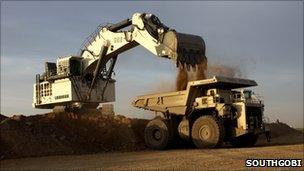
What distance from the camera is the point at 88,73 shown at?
93.9 feet

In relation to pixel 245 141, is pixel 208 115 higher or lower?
higher

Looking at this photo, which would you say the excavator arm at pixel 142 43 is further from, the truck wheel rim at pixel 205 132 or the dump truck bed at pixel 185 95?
the truck wheel rim at pixel 205 132

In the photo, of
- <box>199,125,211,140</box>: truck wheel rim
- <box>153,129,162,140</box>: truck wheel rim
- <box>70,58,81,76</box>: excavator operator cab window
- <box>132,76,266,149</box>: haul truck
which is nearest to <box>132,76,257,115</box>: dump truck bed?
<box>132,76,266,149</box>: haul truck

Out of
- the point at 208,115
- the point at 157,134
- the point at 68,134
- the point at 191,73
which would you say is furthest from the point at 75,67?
the point at 208,115

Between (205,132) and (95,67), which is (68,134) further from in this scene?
(205,132)

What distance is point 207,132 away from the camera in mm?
23391

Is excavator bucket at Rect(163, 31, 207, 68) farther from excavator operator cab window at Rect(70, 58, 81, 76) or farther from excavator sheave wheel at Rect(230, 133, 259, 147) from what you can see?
excavator operator cab window at Rect(70, 58, 81, 76)

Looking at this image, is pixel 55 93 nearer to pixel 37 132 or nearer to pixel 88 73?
pixel 88 73

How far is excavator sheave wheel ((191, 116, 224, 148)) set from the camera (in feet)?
74.9

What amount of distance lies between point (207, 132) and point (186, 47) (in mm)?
4008

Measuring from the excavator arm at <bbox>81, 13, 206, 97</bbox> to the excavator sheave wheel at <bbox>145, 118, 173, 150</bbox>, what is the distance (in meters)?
3.27

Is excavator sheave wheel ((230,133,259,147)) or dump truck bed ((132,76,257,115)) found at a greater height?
dump truck bed ((132,76,257,115))

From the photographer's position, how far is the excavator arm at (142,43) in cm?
2378

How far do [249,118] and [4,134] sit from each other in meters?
11.2
